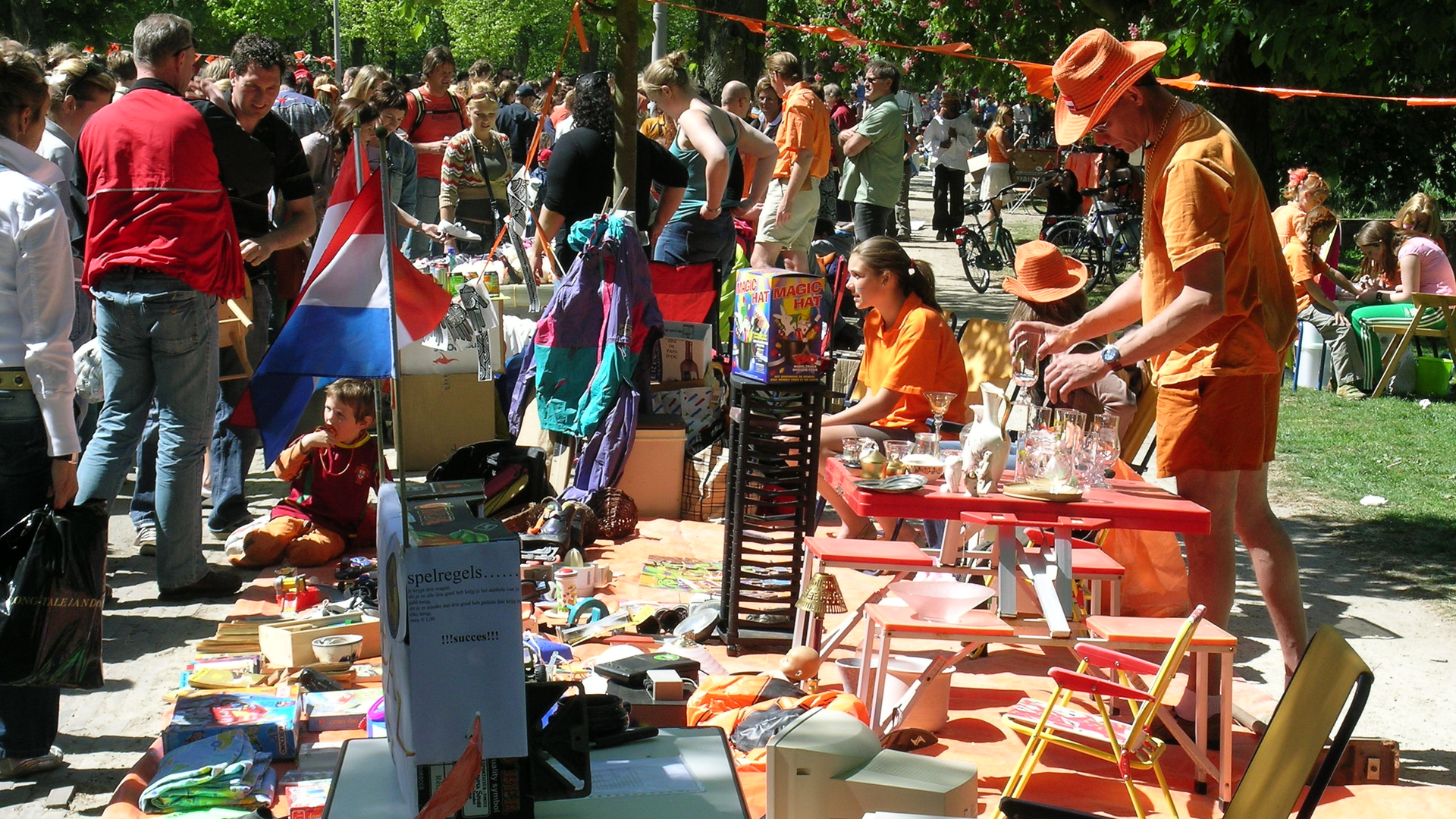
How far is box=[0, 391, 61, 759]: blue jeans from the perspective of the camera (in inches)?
150

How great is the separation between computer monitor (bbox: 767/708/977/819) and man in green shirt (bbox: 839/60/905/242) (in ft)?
27.6

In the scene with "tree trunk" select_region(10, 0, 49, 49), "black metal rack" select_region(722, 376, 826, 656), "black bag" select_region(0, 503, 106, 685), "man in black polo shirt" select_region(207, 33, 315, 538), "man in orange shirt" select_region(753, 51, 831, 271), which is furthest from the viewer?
"tree trunk" select_region(10, 0, 49, 49)

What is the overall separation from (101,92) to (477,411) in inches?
97.4

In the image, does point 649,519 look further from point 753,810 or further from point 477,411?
point 753,810

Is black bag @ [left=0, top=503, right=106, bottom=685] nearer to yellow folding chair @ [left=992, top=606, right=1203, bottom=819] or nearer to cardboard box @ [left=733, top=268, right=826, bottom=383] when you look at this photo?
cardboard box @ [left=733, top=268, right=826, bottom=383]

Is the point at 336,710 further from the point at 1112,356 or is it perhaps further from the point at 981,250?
the point at 981,250

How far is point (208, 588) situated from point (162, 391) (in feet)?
2.84

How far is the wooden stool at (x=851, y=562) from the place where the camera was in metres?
4.37

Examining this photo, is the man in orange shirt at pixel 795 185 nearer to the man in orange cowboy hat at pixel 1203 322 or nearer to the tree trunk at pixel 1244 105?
the tree trunk at pixel 1244 105

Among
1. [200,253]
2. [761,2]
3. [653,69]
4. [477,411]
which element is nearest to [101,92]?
[200,253]

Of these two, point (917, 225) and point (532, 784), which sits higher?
point (917, 225)

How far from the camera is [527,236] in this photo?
314 inches

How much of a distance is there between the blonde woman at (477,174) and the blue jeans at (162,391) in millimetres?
5423

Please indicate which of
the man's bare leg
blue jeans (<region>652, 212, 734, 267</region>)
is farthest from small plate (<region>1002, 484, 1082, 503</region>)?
blue jeans (<region>652, 212, 734, 267</region>)
